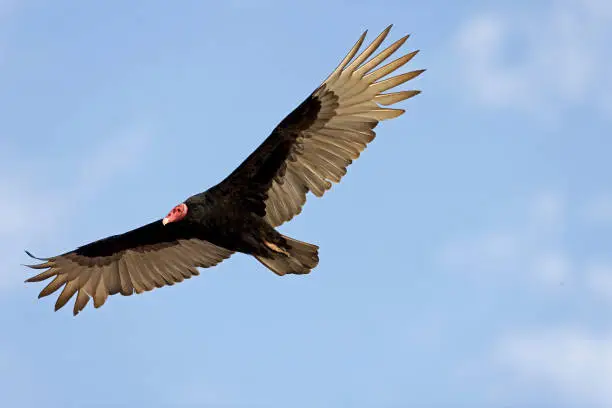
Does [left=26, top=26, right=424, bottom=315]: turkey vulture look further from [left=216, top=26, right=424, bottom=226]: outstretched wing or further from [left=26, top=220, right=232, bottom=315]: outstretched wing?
[left=26, top=220, right=232, bottom=315]: outstretched wing

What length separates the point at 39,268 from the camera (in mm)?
10320

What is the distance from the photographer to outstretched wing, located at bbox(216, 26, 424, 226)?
28.8ft

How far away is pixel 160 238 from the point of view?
10.2 metres

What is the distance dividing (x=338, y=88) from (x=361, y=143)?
50 centimetres

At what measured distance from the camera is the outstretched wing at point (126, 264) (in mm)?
10156

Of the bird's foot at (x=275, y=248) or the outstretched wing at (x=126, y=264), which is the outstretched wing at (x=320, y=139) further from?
the outstretched wing at (x=126, y=264)

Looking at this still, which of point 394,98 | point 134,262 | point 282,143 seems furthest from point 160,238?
point 394,98

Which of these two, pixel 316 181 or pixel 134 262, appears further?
pixel 134 262

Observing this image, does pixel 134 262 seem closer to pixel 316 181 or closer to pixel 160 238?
pixel 160 238

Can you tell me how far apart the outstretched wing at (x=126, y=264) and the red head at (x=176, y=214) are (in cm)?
87

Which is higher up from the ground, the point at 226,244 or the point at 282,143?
the point at 282,143

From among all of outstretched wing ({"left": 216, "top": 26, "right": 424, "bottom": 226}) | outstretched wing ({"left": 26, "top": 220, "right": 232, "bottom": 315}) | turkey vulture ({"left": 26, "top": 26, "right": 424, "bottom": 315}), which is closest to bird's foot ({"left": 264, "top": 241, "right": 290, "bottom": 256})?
turkey vulture ({"left": 26, "top": 26, "right": 424, "bottom": 315})

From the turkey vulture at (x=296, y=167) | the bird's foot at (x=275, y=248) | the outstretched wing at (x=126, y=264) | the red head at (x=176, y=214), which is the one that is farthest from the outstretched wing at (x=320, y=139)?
the outstretched wing at (x=126, y=264)

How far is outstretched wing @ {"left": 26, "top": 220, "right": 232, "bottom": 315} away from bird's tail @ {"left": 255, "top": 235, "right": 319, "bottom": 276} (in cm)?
108
